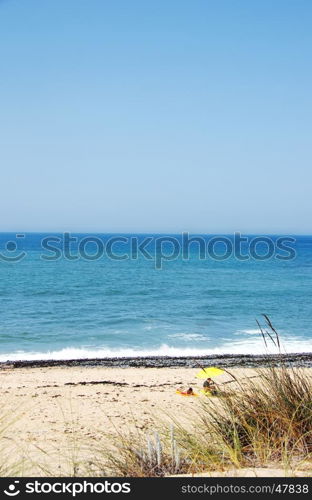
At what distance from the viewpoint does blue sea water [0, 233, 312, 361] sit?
19516 mm

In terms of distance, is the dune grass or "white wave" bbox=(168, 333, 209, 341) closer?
the dune grass

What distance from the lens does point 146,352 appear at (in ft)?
62.0

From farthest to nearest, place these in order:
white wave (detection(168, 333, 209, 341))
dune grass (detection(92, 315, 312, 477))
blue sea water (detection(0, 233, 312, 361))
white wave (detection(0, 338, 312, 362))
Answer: white wave (detection(168, 333, 209, 341))
blue sea water (detection(0, 233, 312, 361))
white wave (detection(0, 338, 312, 362))
dune grass (detection(92, 315, 312, 477))

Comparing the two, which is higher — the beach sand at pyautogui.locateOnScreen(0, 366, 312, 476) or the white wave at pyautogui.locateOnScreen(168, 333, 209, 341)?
the white wave at pyautogui.locateOnScreen(168, 333, 209, 341)

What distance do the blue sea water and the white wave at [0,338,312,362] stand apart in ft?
0.11

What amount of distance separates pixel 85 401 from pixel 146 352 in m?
7.68

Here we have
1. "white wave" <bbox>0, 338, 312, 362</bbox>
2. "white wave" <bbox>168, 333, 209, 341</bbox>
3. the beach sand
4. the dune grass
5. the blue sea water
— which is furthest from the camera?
"white wave" <bbox>168, 333, 209, 341</bbox>

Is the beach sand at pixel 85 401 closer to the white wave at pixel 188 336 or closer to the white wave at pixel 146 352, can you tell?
the white wave at pixel 146 352

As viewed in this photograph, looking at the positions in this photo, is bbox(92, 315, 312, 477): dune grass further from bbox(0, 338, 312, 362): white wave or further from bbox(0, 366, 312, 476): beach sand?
bbox(0, 338, 312, 362): white wave

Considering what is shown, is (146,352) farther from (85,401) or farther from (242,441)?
(242,441)

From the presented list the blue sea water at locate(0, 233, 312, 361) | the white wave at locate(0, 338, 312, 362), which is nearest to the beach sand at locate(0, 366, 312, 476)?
the white wave at locate(0, 338, 312, 362)

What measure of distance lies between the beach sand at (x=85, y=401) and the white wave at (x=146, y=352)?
2.13 metres
